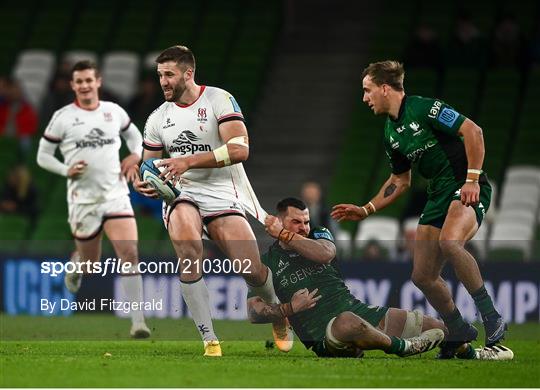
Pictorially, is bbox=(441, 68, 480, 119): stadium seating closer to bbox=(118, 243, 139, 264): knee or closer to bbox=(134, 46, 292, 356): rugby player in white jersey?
bbox=(118, 243, 139, 264): knee

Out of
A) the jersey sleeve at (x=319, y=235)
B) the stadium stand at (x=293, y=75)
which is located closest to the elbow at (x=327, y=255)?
the jersey sleeve at (x=319, y=235)

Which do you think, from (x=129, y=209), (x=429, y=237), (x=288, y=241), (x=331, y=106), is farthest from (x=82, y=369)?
(x=331, y=106)

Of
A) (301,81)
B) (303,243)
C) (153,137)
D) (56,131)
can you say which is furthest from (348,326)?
(301,81)

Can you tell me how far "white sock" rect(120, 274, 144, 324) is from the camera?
41.5ft

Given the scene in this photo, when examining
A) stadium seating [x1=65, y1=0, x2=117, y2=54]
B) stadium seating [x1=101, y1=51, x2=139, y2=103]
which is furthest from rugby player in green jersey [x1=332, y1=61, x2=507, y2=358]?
stadium seating [x1=65, y1=0, x2=117, y2=54]

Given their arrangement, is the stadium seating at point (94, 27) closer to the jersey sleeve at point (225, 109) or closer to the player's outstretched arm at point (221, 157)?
the jersey sleeve at point (225, 109)

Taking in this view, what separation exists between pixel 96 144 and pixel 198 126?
2.79 meters

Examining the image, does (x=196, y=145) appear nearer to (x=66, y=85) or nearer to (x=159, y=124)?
(x=159, y=124)

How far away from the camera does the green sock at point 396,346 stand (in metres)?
11.0

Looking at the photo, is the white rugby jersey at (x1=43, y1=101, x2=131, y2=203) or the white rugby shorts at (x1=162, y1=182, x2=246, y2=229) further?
the white rugby jersey at (x1=43, y1=101, x2=131, y2=203)

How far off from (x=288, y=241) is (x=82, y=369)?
1863 millimetres

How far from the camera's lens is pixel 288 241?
11.3 m

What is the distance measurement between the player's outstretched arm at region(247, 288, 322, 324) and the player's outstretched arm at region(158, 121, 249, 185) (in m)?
1.08
